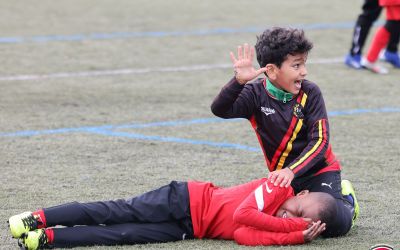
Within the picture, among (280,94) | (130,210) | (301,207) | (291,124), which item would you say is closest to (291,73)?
(280,94)

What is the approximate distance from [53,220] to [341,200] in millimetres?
1552

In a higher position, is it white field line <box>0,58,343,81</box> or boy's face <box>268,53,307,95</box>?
boy's face <box>268,53,307,95</box>

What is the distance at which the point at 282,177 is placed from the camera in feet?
16.0

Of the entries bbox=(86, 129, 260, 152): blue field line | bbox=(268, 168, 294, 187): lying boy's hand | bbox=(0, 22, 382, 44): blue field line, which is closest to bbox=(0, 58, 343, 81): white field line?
bbox=(0, 22, 382, 44): blue field line

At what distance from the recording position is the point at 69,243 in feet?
15.9

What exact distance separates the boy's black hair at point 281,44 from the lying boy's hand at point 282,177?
2.04 ft

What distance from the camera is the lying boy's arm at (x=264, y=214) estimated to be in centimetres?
479

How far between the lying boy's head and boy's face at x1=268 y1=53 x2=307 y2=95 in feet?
1.98

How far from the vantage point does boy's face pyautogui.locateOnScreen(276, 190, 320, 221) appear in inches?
191

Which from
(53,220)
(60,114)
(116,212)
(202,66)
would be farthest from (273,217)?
(202,66)

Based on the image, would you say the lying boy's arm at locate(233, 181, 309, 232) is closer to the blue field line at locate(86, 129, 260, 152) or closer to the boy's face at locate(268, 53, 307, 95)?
the boy's face at locate(268, 53, 307, 95)

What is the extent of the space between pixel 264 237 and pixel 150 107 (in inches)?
162

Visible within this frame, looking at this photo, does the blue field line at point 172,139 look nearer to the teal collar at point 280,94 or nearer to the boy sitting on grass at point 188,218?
the teal collar at point 280,94

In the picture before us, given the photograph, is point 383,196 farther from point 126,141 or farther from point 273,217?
point 126,141
